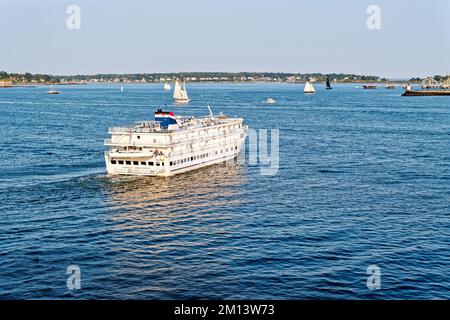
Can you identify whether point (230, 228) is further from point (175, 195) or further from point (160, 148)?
point (160, 148)

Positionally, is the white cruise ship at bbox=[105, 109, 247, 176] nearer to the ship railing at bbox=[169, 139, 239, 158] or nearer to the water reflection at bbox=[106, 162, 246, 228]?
the ship railing at bbox=[169, 139, 239, 158]

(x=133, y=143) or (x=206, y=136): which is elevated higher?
(x=206, y=136)

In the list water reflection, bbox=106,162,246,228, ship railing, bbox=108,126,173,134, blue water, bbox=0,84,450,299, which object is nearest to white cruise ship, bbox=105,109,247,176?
ship railing, bbox=108,126,173,134

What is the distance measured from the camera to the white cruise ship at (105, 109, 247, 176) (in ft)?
197

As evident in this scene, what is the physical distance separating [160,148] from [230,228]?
20.2m

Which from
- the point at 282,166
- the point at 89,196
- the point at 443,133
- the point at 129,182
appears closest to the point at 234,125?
the point at 282,166

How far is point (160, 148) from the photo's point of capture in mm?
59969

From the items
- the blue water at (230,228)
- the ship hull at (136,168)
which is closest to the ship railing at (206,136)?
the ship hull at (136,168)

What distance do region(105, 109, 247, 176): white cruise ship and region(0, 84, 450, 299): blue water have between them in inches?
59.9

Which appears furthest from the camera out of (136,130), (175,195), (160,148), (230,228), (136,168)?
(136,130)

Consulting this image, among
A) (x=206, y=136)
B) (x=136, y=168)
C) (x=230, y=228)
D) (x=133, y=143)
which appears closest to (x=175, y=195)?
(x=136, y=168)

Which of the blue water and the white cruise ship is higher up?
the white cruise ship

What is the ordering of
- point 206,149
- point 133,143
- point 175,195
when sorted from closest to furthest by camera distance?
point 175,195, point 133,143, point 206,149

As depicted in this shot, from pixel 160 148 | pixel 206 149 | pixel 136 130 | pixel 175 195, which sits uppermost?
pixel 136 130
